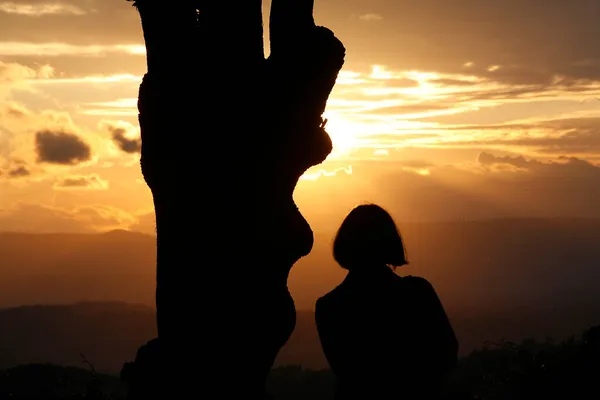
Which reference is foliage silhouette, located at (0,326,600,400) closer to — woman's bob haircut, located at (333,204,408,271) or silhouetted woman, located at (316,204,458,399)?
silhouetted woman, located at (316,204,458,399)

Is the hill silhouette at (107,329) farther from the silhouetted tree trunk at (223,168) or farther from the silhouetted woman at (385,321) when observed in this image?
the silhouetted woman at (385,321)

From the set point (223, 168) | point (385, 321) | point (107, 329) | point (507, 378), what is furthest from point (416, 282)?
point (107, 329)

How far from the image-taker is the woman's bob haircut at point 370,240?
537 cm

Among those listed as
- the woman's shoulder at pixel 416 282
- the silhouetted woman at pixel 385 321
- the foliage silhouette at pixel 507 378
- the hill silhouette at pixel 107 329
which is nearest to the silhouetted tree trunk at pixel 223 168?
the silhouetted woman at pixel 385 321

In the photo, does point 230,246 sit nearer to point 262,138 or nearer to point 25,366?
point 262,138

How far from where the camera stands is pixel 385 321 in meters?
5.41

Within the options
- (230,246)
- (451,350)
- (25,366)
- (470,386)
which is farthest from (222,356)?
(25,366)

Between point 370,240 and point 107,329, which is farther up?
point 370,240

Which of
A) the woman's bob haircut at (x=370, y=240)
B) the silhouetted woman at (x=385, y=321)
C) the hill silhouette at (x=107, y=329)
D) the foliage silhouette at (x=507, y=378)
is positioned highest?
the woman's bob haircut at (x=370, y=240)

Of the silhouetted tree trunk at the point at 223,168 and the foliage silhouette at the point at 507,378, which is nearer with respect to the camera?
the silhouetted tree trunk at the point at 223,168

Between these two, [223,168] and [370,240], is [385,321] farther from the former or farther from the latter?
[223,168]

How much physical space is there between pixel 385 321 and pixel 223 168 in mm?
2559

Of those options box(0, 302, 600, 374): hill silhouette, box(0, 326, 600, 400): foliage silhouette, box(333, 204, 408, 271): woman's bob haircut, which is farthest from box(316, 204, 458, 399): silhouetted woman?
box(0, 302, 600, 374): hill silhouette

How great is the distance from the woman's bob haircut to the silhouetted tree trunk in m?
2.02
